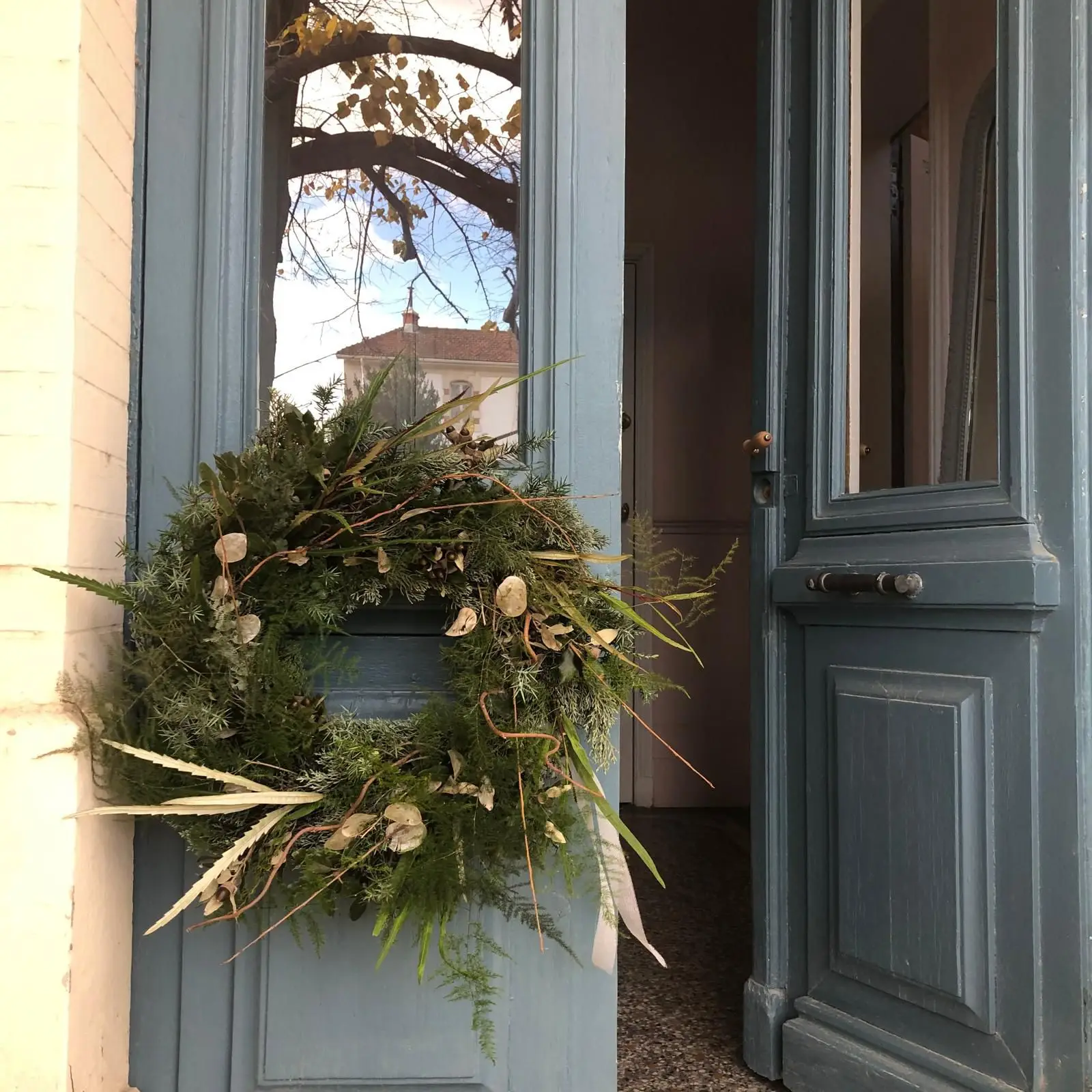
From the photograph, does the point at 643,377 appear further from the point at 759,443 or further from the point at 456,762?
the point at 456,762

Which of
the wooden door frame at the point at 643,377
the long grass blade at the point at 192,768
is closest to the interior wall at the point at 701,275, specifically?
the wooden door frame at the point at 643,377

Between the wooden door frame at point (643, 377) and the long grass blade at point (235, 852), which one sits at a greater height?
the wooden door frame at point (643, 377)

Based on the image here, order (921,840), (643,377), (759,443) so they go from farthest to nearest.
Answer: (643,377) → (759,443) → (921,840)

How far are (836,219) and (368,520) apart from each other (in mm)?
1173

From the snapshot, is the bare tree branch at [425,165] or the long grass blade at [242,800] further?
the bare tree branch at [425,165]

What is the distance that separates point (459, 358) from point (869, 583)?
A: 781 millimetres

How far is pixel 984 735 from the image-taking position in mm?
1326

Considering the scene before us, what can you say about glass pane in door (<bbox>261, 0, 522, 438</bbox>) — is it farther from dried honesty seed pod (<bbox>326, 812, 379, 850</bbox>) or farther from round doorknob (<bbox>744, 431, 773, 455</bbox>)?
round doorknob (<bbox>744, 431, 773, 455</bbox>)

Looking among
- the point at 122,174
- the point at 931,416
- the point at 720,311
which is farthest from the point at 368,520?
the point at 720,311

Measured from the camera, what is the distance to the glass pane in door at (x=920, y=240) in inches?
57.6

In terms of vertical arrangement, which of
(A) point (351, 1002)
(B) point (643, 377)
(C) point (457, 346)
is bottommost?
(A) point (351, 1002)

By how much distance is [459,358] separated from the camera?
1.25 m

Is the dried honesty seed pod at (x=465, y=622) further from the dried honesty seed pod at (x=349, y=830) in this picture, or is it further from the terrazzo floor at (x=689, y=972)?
the terrazzo floor at (x=689, y=972)

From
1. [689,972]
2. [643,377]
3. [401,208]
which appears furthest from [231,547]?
[643,377]
